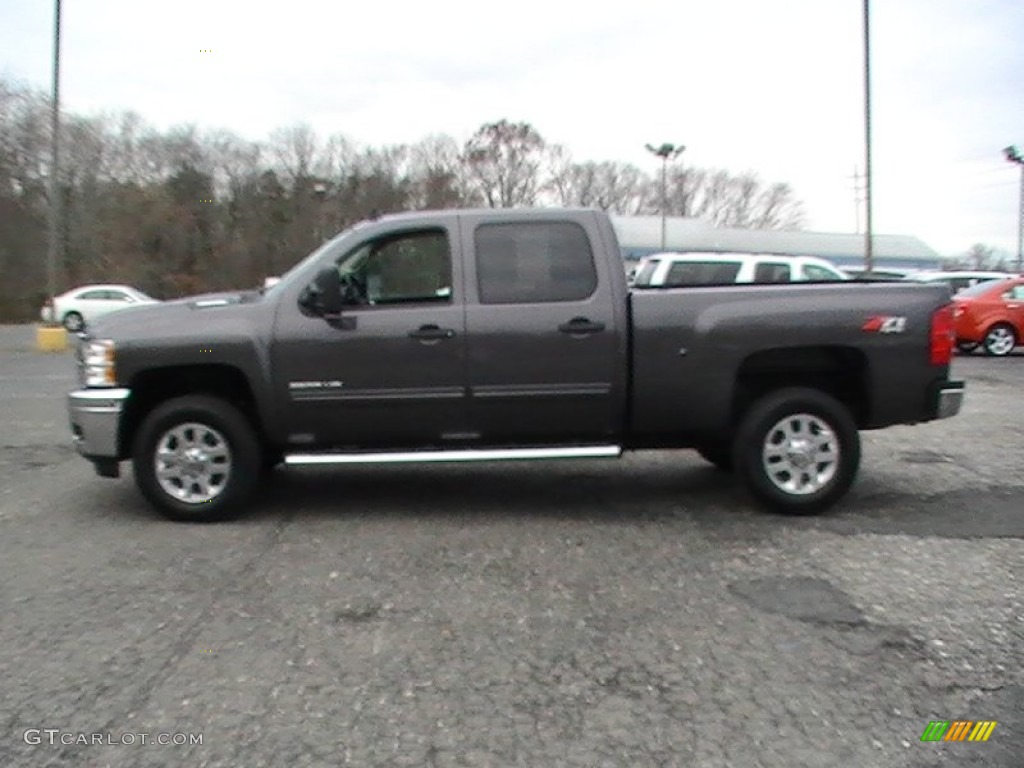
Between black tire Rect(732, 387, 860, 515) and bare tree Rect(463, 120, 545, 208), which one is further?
bare tree Rect(463, 120, 545, 208)

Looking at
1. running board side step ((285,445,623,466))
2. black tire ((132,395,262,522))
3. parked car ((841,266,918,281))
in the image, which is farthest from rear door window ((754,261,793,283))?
black tire ((132,395,262,522))

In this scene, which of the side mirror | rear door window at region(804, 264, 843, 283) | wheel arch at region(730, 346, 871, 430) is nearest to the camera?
the side mirror

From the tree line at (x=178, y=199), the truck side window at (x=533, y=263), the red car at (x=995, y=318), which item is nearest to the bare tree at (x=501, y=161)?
the tree line at (x=178, y=199)

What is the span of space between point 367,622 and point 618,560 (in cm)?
159

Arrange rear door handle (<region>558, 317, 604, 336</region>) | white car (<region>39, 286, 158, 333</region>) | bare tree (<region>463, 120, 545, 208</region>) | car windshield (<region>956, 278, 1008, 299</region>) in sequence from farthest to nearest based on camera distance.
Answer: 1. bare tree (<region>463, 120, 545, 208</region>)
2. white car (<region>39, 286, 158, 333</region>)
3. car windshield (<region>956, 278, 1008, 299</region>)
4. rear door handle (<region>558, 317, 604, 336</region>)

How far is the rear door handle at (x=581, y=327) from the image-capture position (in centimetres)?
595

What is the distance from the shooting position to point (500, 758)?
3.12 m

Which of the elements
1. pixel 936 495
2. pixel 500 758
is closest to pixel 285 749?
pixel 500 758

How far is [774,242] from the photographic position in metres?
73.2

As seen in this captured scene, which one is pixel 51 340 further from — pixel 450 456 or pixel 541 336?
pixel 541 336

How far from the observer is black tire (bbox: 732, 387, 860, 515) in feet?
19.8

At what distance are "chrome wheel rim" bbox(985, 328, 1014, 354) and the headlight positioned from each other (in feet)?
58.7

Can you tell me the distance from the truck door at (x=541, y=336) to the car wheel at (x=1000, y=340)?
51.3 ft

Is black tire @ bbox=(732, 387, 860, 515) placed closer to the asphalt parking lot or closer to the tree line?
the asphalt parking lot
